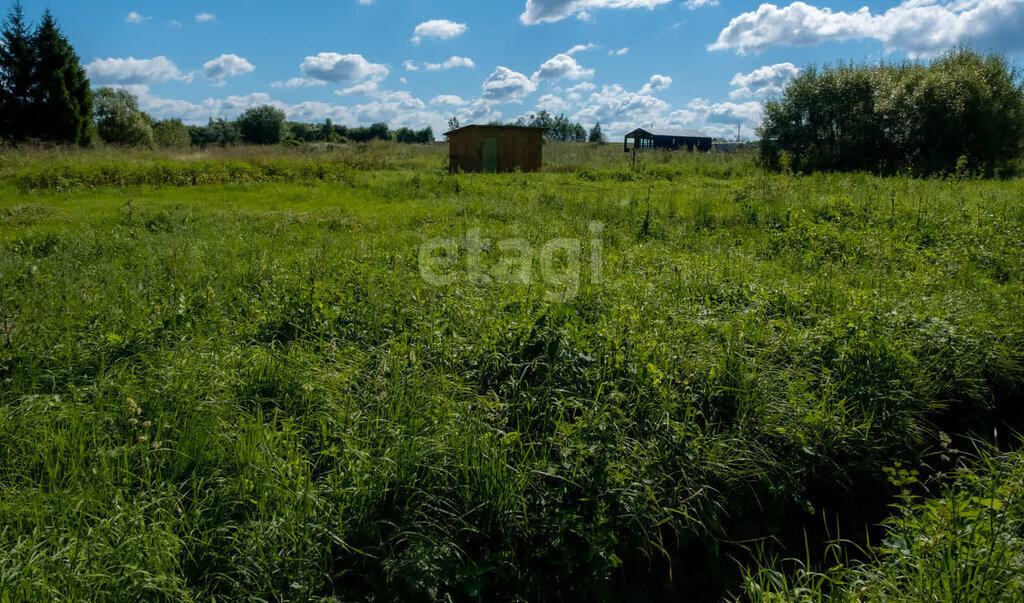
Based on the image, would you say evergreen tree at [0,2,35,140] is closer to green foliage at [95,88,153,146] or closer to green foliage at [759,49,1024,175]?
green foliage at [95,88,153,146]

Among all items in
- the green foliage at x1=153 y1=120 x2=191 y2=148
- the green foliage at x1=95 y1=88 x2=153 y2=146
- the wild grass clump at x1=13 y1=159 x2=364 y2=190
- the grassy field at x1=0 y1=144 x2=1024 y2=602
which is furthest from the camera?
the green foliage at x1=153 y1=120 x2=191 y2=148

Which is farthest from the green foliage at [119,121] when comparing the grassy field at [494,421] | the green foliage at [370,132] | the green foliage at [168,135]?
the grassy field at [494,421]

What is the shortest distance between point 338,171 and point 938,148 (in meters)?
22.6

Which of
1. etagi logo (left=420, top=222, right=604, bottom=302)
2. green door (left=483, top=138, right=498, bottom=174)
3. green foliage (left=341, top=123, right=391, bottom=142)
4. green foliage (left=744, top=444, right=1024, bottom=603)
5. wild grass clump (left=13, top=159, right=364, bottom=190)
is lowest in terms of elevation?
green foliage (left=744, top=444, right=1024, bottom=603)

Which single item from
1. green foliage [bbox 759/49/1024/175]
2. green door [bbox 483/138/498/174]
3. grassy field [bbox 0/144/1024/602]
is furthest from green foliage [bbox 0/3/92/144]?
green foliage [bbox 759/49/1024/175]

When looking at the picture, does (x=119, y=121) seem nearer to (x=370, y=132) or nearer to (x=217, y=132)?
(x=217, y=132)

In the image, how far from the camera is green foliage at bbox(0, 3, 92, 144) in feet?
94.1

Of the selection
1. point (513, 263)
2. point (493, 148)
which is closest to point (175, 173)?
point (493, 148)

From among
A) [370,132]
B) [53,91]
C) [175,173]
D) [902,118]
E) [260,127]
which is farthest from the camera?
[370,132]

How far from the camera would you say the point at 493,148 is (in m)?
25.0

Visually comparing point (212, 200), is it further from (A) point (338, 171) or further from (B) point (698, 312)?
(B) point (698, 312)

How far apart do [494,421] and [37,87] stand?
37.1 meters

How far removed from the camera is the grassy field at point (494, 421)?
2369 millimetres

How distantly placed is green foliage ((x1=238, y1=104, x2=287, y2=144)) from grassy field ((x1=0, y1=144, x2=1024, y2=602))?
5169cm
